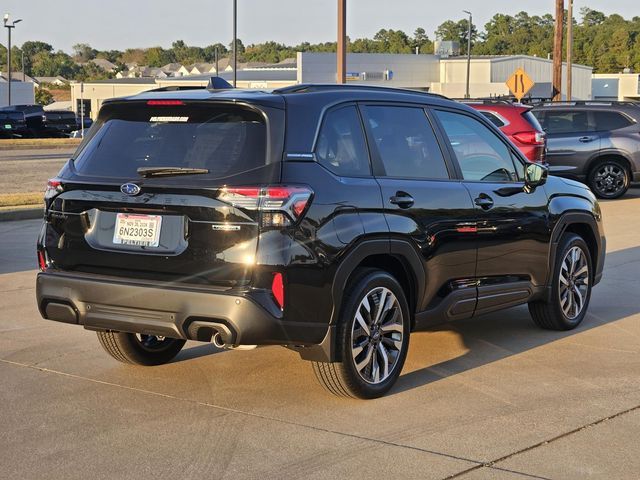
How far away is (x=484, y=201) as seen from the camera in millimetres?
6887

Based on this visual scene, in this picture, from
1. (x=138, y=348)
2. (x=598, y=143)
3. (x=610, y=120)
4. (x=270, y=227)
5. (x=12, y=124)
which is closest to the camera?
(x=270, y=227)

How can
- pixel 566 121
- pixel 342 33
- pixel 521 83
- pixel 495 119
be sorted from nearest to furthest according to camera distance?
pixel 495 119 < pixel 566 121 < pixel 342 33 < pixel 521 83

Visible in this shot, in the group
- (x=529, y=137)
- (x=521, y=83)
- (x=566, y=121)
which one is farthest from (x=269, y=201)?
(x=521, y=83)

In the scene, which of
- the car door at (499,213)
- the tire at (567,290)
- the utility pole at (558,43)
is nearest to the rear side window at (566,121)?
the tire at (567,290)

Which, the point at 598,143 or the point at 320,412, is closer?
the point at 320,412

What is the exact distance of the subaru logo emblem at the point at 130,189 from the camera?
5.57 meters

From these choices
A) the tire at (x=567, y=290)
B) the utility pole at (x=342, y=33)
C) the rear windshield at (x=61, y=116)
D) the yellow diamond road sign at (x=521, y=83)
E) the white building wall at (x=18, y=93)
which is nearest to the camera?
the tire at (x=567, y=290)

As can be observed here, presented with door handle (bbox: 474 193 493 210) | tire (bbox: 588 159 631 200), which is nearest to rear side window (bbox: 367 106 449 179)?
door handle (bbox: 474 193 493 210)

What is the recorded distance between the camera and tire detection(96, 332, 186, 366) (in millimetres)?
6602

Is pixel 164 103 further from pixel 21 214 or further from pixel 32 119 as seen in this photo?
pixel 32 119

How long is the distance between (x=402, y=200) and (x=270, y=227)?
1.12 m

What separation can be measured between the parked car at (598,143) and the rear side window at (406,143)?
13.3m

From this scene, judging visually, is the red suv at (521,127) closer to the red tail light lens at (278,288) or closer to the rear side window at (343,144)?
the rear side window at (343,144)

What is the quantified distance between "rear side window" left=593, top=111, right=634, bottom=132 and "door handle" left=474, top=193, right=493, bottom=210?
13767 mm
